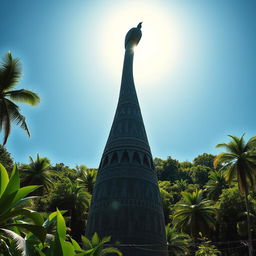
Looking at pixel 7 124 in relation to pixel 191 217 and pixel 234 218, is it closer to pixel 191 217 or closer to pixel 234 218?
pixel 191 217

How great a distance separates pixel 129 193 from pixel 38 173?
17066 millimetres

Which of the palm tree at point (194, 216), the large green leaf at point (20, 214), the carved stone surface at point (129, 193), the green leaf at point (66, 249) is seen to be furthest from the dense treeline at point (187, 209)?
the green leaf at point (66, 249)

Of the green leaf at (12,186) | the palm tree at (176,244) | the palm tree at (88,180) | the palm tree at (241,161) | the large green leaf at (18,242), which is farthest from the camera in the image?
the palm tree at (88,180)

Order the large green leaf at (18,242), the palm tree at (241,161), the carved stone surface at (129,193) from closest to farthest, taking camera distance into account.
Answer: the large green leaf at (18,242), the carved stone surface at (129,193), the palm tree at (241,161)

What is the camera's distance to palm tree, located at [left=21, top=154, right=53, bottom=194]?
30.8m

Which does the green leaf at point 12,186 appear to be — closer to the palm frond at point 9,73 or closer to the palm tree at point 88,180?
the palm frond at point 9,73

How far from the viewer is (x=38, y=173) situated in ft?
103

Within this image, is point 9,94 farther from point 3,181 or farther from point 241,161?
point 241,161

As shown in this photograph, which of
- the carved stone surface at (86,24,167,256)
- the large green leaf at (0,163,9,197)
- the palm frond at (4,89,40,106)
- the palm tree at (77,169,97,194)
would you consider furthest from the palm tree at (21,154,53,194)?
the large green leaf at (0,163,9,197)

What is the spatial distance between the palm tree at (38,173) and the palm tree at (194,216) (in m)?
15.7

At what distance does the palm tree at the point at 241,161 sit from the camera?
82.0ft

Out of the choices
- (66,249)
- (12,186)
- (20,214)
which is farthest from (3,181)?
(66,249)

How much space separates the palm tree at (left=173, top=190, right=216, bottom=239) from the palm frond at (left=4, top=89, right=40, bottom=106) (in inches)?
846

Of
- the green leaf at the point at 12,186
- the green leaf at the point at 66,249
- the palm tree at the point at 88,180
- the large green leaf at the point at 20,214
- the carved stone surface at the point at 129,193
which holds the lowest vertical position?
the green leaf at the point at 66,249
